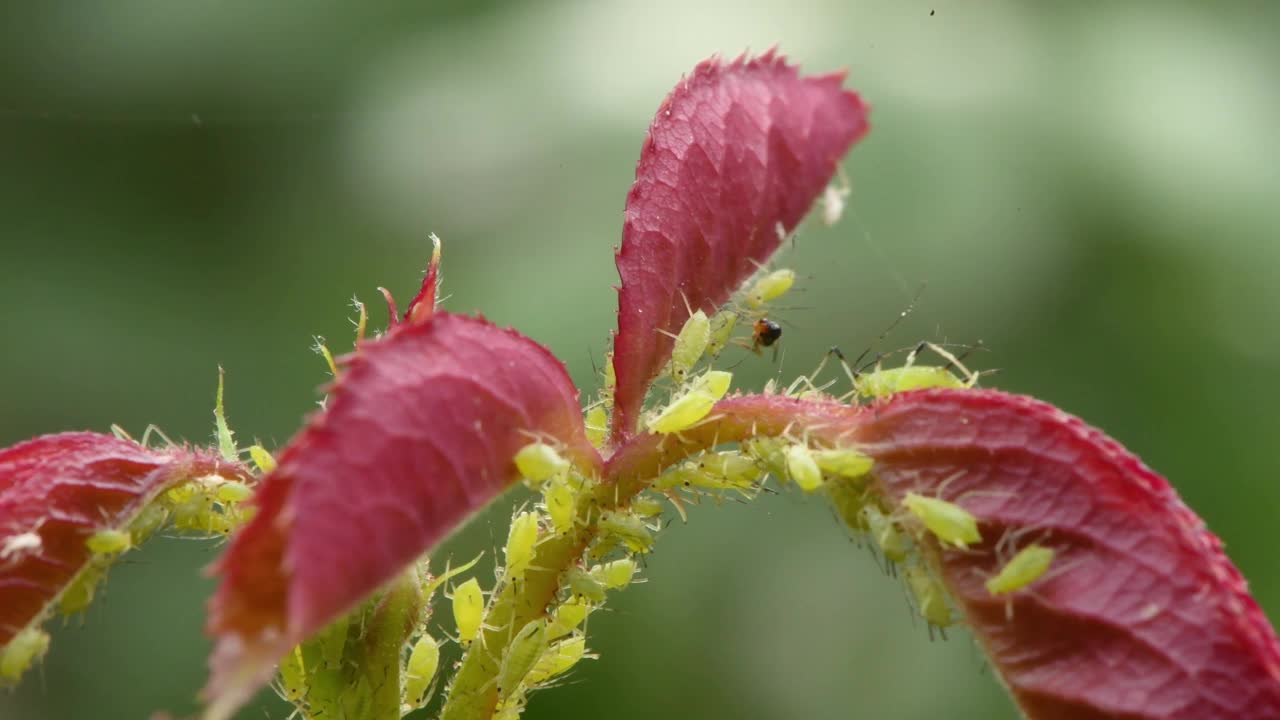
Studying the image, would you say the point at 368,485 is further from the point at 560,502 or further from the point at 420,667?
the point at 420,667

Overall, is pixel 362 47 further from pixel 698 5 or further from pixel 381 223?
pixel 698 5

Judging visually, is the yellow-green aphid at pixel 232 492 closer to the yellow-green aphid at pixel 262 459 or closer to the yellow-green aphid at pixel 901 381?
the yellow-green aphid at pixel 262 459

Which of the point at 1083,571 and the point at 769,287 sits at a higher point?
the point at 769,287

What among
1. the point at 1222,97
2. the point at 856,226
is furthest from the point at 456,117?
the point at 1222,97

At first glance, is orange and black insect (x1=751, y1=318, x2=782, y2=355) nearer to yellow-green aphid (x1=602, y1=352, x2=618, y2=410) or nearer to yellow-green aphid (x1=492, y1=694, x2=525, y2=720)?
yellow-green aphid (x1=602, y1=352, x2=618, y2=410)

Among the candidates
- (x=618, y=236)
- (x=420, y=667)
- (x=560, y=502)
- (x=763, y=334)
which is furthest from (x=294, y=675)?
(x=618, y=236)

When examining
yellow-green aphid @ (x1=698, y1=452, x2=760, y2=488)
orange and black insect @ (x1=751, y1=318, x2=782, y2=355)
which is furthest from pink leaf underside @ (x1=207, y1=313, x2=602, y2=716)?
orange and black insect @ (x1=751, y1=318, x2=782, y2=355)
